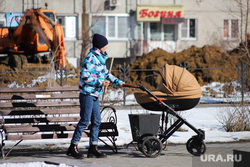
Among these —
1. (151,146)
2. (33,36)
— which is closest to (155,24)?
(33,36)

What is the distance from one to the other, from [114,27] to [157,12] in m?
3.77

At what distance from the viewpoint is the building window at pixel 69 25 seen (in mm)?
37969

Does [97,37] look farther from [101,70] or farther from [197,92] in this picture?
[197,92]

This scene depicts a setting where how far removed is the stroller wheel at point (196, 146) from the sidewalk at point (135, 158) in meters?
0.08

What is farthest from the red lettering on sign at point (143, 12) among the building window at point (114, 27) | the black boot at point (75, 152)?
the black boot at point (75, 152)

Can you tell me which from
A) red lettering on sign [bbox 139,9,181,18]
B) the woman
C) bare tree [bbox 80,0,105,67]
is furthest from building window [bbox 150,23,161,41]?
the woman

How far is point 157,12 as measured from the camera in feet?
126

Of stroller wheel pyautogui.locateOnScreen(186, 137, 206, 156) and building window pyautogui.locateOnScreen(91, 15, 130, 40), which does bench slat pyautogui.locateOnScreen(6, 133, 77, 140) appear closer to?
stroller wheel pyautogui.locateOnScreen(186, 137, 206, 156)

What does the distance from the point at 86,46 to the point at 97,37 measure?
29.9 metres

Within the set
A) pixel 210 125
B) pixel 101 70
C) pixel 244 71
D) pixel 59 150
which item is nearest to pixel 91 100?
pixel 101 70

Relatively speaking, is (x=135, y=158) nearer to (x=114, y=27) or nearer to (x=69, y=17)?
(x=69, y=17)

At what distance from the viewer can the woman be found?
7.06 meters

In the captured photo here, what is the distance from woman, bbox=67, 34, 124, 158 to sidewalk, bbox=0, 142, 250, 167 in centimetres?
24

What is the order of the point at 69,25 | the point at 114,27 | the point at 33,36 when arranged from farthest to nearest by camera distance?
the point at 114,27
the point at 69,25
the point at 33,36
